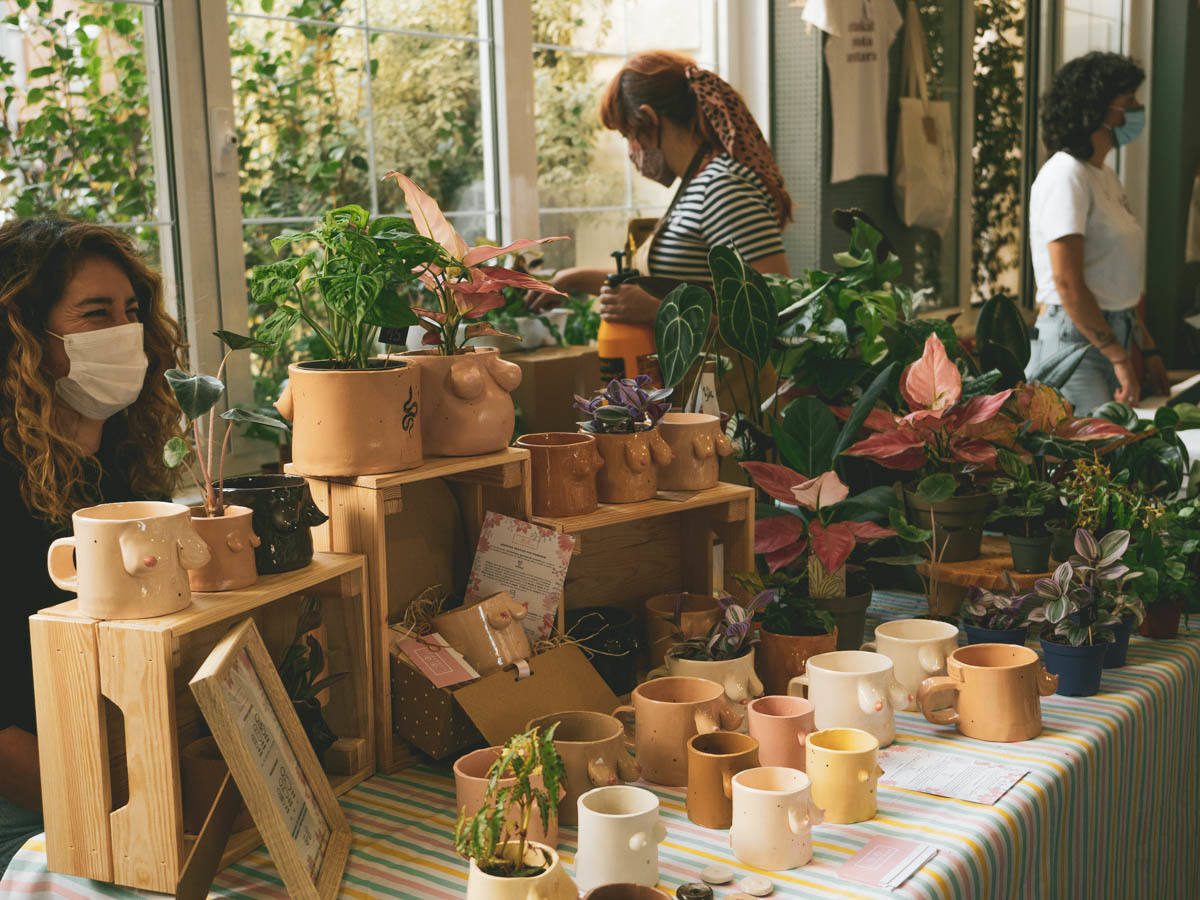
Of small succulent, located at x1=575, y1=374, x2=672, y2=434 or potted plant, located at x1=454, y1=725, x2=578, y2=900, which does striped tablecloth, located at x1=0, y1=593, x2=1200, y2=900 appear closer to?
potted plant, located at x1=454, y1=725, x2=578, y2=900

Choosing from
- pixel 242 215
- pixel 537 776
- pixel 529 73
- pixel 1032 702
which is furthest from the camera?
pixel 529 73

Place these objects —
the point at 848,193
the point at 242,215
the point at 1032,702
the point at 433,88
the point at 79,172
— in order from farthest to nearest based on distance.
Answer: the point at 848,193 → the point at 433,88 → the point at 242,215 → the point at 79,172 → the point at 1032,702

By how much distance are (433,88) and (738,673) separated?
1976mm

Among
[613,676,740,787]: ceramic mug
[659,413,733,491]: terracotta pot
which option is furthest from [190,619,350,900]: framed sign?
[659,413,733,491]: terracotta pot

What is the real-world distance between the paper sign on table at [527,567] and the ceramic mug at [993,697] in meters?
0.44

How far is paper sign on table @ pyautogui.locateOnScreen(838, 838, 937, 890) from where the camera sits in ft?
3.58

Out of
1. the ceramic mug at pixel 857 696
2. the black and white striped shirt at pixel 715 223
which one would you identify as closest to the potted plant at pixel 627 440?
the ceramic mug at pixel 857 696

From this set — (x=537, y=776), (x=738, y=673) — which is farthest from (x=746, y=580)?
(x=537, y=776)

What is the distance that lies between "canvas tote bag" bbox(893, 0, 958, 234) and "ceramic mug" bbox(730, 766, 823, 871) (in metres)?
3.34

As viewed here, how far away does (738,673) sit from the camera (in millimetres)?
1441

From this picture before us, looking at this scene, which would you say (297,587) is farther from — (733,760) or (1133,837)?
(1133,837)

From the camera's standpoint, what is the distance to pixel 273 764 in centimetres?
110

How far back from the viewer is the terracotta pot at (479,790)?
1161mm

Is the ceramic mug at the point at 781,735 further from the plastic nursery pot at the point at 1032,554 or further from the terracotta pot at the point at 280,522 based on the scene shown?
the plastic nursery pot at the point at 1032,554
